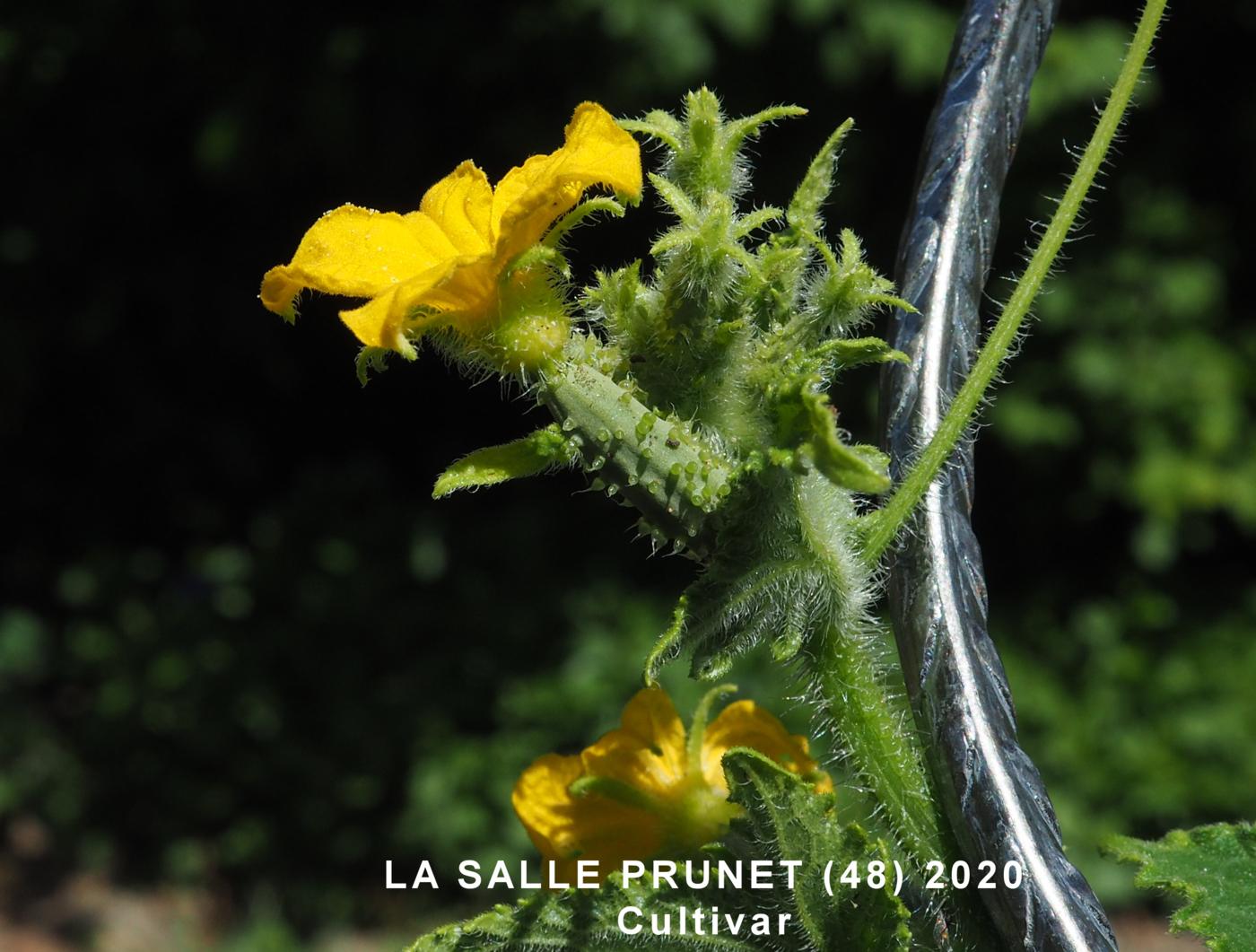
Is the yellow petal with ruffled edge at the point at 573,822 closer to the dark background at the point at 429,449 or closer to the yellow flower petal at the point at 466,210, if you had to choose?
the yellow flower petal at the point at 466,210

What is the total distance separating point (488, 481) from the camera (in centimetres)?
77

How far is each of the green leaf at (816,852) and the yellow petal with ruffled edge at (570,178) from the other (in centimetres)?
35

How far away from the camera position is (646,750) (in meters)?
1.09

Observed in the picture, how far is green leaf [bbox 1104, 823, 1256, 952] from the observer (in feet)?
3.12

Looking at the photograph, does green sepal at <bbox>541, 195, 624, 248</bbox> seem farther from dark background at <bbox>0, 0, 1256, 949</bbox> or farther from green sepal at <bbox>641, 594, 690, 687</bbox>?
dark background at <bbox>0, 0, 1256, 949</bbox>

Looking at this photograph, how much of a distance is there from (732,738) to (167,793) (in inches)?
149

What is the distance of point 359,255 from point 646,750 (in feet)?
1.65

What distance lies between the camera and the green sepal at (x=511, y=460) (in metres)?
0.78

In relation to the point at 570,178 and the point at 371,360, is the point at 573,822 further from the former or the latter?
the point at 570,178

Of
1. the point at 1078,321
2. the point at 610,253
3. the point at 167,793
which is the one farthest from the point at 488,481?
the point at 167,793

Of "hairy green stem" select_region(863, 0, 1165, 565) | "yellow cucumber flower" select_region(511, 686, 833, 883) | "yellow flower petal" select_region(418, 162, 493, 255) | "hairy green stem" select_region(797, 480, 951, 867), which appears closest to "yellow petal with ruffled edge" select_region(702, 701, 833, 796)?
"yellow cucumber flower" select_region(511, 686, 833, 883)

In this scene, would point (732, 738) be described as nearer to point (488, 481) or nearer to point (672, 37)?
point (488, 481)

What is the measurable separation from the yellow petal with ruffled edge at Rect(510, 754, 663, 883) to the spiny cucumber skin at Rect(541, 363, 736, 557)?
1.11ft

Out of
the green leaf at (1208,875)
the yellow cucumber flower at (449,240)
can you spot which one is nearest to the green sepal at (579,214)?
the yellow cucumber flower at (449,240)
